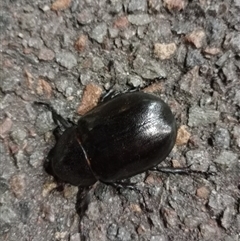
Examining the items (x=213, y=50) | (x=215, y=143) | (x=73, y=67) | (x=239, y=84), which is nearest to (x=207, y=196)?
(x=215, y=143)

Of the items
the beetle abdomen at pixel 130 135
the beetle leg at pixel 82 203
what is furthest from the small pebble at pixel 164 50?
the beetle leg at pixel 82 203

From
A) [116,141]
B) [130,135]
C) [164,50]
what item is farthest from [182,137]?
[164,50]

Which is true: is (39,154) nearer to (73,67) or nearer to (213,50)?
(73,67)

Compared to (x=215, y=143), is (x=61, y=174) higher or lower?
lower

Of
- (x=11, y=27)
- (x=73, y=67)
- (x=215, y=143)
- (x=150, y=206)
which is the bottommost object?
(x=150, y=206)

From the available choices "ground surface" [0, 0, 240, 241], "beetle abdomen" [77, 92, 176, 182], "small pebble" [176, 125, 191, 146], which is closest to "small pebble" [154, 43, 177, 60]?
"ground surface" [0, 0, 240, 241]

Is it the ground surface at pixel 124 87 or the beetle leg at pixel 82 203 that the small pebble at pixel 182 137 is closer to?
the ground surface at pixel 124 87

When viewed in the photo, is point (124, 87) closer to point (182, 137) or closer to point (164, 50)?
point (164, 50)
